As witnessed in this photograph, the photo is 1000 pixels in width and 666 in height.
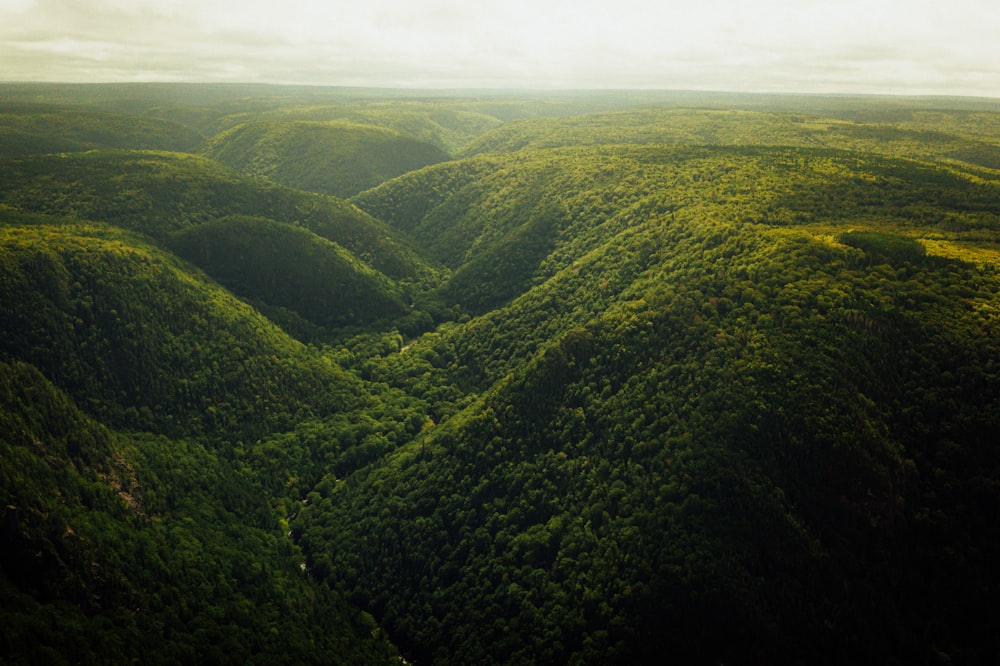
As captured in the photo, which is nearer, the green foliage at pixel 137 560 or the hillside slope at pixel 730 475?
the hillside slope at pixel 730 475

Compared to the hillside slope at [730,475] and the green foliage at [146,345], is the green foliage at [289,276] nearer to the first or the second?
the green foliage at [146,345]

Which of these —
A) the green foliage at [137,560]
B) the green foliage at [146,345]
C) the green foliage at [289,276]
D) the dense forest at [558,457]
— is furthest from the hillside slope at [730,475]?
the green foliage at [289,276]

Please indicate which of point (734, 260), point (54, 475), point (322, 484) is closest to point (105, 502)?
point (54, 475)

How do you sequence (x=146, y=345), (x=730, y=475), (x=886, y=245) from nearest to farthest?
(x=730, y=475) < (x=886, y=245) < (x=146, y=345)

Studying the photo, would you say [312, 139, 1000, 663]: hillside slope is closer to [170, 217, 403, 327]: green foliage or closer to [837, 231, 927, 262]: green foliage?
[837, 231, 927, 262]: green foliage

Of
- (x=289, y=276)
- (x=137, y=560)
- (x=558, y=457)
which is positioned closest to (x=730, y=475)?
(x=558, y=457)

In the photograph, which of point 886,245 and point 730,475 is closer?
point 730,475

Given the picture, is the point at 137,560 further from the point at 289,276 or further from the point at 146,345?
the point at 289,276

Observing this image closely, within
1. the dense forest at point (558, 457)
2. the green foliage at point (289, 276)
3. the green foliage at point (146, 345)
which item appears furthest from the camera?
the green foliage at point (289, 276)

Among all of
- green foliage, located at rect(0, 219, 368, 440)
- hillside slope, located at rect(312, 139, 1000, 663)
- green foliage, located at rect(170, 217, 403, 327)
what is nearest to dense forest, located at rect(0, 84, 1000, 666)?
hillside slope, located at rect(312, 139, 1000, 663)
